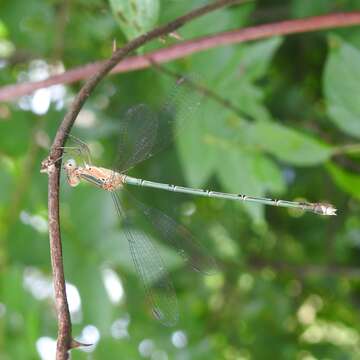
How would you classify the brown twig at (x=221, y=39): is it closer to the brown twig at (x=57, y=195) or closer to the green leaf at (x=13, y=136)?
the brown twig at (x=57, y=195)

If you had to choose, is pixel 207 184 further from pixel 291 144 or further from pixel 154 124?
pixel 154 124

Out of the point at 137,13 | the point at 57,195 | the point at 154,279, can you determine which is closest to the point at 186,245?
the point at 154,279

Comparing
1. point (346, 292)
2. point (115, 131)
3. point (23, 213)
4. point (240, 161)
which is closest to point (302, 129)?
point (240, 161)

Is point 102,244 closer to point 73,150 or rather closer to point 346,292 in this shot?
point 73,150

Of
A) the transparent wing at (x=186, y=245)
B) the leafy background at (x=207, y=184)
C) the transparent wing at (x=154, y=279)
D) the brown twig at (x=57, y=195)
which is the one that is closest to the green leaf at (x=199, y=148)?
the leafy background at (x=207, y=184)

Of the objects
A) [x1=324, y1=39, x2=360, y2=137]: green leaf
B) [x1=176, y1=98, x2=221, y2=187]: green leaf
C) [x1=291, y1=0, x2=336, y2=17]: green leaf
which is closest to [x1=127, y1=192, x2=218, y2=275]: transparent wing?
[x1=176, y1=98, x2=221, y2=187]: green leaf

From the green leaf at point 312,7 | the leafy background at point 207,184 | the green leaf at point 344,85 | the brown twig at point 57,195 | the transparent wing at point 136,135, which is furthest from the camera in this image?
the green leaf at point 312,7
